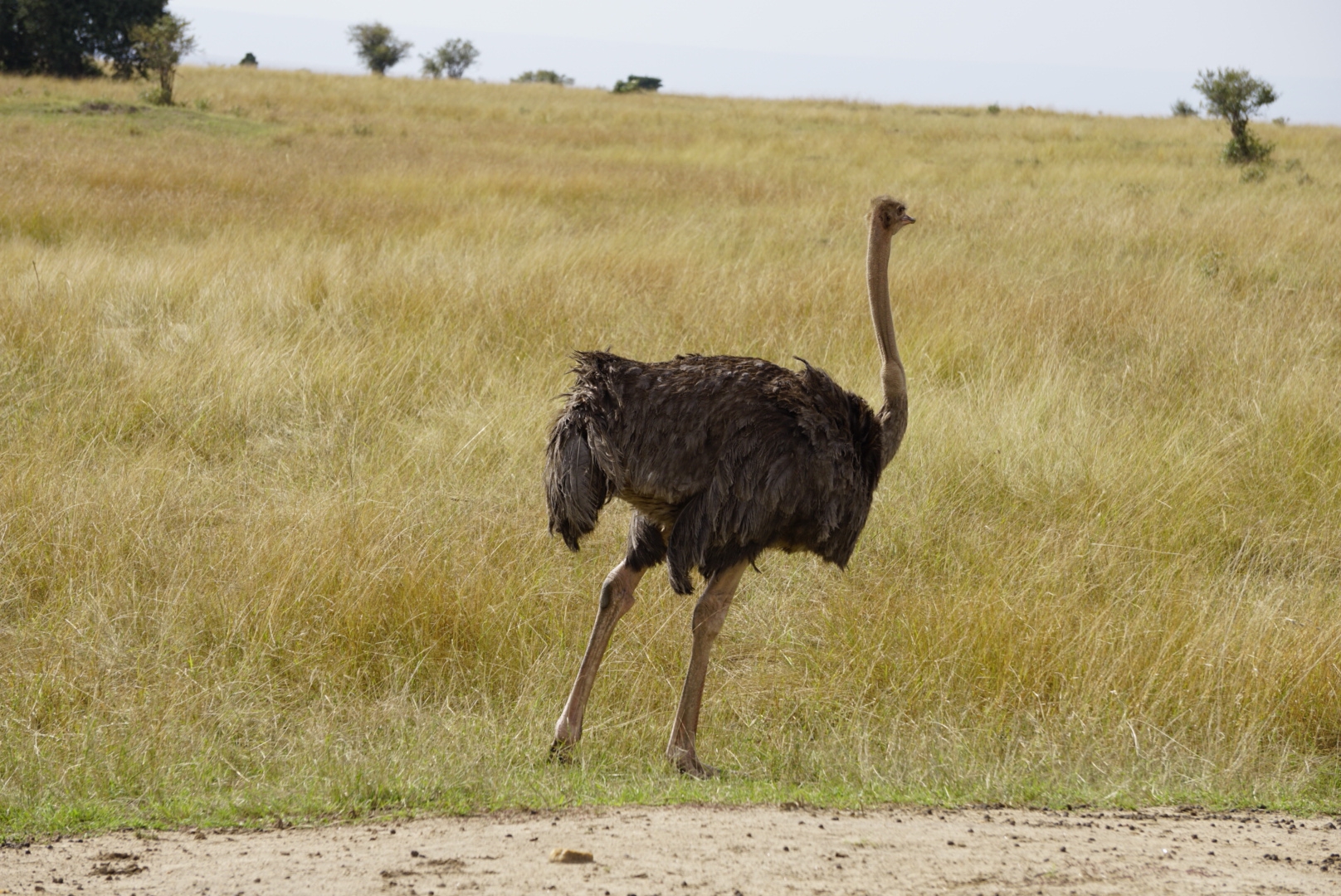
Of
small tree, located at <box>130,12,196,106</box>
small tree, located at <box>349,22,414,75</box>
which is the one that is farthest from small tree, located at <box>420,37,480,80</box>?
small tree, located at <box>130,12,196,106</box>

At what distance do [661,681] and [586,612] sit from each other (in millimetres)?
517

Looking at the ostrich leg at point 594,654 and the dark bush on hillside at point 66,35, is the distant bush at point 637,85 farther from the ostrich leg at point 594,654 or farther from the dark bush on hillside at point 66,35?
the ostrich leg at point 594,654

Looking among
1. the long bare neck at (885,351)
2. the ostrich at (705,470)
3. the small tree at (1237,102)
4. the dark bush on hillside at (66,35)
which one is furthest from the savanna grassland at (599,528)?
the dark bush on hillside at (66,35)

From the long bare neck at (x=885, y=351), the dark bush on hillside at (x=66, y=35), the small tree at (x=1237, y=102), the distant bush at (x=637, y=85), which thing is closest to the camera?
the long bare neck at (x=885, y=351)

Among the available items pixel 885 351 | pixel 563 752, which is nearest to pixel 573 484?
pixel 563 752

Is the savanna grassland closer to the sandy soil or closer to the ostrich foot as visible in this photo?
the ostrich foot

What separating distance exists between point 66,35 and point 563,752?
31.2 m

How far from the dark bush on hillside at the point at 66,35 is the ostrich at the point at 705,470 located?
29901mm

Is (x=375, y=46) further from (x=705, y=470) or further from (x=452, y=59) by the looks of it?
(x=705, y=470)

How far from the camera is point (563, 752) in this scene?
3488mm

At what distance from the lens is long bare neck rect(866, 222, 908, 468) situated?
3678 millimetres

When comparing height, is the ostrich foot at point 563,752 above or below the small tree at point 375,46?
below

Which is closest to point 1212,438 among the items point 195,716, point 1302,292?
point 1302,292

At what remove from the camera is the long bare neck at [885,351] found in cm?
368
